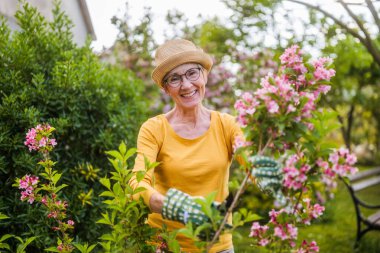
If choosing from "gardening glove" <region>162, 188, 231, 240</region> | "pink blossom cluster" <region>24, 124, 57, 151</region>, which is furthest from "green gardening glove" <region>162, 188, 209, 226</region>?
"pink blossom cluster" <region>24, 124, 57, 151</region>

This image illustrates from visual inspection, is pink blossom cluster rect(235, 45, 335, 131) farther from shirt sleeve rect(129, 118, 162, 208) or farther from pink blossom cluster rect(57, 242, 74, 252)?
pink blossom cluster rect(57, 242, 74, 252)

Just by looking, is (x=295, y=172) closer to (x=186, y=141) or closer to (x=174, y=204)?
(x=174, y=204)

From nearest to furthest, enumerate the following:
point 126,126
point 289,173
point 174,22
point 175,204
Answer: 1. point 289,173
2. point 175,204
3. point 126,126
4. point 174,22

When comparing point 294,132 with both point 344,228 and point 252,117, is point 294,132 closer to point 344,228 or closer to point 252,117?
point 252,117

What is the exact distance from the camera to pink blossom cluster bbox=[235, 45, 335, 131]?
5.17 feet

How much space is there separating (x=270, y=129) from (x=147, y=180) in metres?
0.77

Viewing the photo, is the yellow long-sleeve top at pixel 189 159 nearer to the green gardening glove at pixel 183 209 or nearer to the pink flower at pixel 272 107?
the green gardening glove at pixel 183 209

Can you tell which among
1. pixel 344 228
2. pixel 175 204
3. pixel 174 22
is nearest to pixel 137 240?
pixel 175 204

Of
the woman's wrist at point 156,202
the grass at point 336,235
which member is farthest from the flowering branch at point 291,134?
the grass at point 336,235

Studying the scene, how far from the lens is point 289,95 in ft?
5.20

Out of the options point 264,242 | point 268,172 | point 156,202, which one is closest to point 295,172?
point 268,172

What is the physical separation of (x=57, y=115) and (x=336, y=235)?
5.30 metres

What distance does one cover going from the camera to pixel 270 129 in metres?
1.62

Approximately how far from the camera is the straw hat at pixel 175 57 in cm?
245
